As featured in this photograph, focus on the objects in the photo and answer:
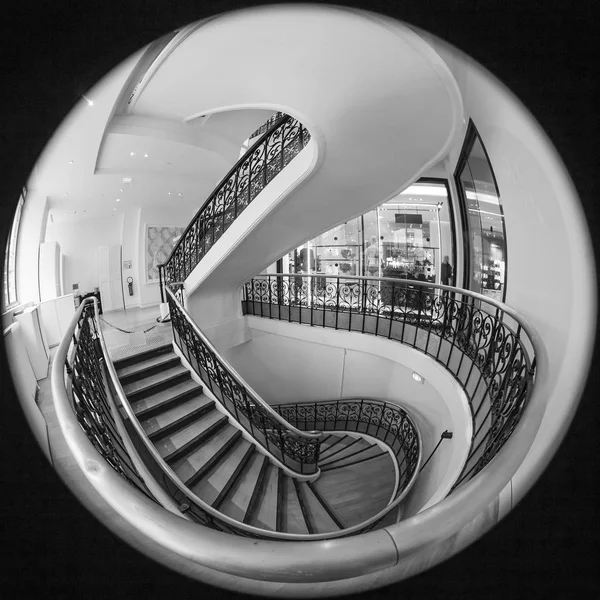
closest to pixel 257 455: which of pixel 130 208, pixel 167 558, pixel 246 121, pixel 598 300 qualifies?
pixel 167 558

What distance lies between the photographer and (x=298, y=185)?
86.0 inches

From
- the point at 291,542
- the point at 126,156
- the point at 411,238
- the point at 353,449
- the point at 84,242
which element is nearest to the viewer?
the point at 291,542

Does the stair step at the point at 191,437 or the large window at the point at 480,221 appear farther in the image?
the stair step at the point at 191,437

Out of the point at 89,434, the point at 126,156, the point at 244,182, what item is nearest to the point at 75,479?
the point at 89,434

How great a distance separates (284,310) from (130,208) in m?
3.23

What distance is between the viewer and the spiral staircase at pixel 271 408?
17.6 inches

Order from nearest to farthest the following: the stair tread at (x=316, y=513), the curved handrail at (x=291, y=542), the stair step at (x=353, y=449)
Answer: the curved handrail at (x=291, y=542) → the stair tread at (x=316, y=513) → the stair step at (x=353, y=449)

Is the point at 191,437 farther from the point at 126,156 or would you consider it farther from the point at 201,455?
the point at 126,156

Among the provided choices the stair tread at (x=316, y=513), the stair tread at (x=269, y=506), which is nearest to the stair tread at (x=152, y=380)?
the stair tread at (x=269, y=506)

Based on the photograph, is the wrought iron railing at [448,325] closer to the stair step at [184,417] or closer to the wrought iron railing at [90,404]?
the wrought iron railing at [90,404]

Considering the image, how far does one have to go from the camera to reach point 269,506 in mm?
1856

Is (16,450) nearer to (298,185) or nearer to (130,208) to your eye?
(130,208)

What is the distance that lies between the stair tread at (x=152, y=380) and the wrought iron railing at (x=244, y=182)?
36.0 inches

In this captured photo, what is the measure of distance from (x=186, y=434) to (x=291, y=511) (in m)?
1.04
